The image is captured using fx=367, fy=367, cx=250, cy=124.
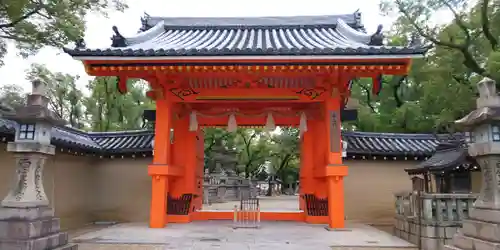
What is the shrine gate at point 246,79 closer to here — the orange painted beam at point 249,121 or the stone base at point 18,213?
the orange painted beam at point 249,121

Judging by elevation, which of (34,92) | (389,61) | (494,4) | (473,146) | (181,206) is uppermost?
(494,4)

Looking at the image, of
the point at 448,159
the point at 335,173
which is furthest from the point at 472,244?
the point at 448,159

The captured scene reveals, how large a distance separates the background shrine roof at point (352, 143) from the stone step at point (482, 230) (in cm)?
730

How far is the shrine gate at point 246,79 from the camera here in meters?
8.23

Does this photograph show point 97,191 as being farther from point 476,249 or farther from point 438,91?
point 438,91

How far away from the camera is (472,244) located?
4859 mm

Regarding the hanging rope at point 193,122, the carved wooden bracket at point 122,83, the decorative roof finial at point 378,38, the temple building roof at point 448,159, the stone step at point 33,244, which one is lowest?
the stone step at point 33,244

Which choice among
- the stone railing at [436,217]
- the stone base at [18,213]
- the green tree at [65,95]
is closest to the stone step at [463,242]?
the stone railing at [436,217]

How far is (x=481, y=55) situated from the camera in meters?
16.4

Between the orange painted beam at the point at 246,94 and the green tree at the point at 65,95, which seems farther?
the green tree at the point at 65,95

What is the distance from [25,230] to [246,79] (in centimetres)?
595

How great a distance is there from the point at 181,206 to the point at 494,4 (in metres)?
13.4

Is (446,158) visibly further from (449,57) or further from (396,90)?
(396,90)

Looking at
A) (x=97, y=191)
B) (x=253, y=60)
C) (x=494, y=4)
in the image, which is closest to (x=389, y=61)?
(x=253, y=60)
